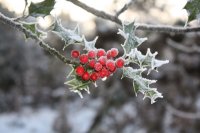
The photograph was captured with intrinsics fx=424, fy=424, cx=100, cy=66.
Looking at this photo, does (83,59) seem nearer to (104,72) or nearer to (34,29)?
(104,72)

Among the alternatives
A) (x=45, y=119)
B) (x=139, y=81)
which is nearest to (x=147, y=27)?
(x=139, y=81)

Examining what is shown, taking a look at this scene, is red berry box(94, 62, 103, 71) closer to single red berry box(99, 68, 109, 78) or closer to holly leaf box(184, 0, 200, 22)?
single red berry box(99, 68, 109, 78)

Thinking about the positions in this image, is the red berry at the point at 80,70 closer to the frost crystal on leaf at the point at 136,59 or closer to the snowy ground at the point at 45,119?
the frost crystal on leaf at the point at 136,59

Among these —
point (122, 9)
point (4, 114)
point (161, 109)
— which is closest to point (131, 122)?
point (161, 109)

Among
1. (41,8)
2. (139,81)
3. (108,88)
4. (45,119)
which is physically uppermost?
(45,119)

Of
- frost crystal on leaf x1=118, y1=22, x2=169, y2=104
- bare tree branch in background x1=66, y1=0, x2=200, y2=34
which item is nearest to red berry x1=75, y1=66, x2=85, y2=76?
frost crystal on leaf x1=118, y1=22, x2=169, y2=104

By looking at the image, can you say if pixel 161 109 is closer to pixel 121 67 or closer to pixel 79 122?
pixel 79 122
